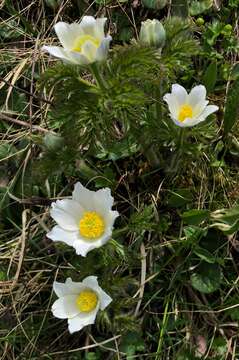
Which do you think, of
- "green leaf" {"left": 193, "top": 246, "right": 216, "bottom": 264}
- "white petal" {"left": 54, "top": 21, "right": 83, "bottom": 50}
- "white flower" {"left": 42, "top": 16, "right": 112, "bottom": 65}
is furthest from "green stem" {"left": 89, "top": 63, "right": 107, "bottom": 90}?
"green leaf" {"left": 193, "top": 246, "right": 216, "bottom": 264}

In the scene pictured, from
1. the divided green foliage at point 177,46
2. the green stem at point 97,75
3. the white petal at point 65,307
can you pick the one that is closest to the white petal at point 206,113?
the divided green foliage at point 177,46

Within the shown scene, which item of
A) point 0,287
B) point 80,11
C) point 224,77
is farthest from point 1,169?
A: point 224,77

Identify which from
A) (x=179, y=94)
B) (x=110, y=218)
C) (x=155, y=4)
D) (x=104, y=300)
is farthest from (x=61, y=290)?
(x=155, y=4)

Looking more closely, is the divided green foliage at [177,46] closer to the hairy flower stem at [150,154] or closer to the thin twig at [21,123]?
the hairy flower stem at [150,154]

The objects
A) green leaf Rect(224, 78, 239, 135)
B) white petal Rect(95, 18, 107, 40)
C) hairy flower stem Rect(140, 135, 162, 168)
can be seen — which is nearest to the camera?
white petal Rect(95, 18, 107, 40)

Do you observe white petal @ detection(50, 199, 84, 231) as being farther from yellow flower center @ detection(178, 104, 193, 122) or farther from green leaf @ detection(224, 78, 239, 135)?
green leaf @ detection(224, 78, 239, 135)
